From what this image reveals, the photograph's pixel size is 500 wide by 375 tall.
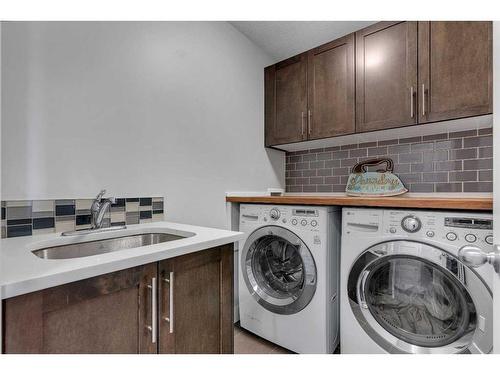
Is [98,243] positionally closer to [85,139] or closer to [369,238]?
[85,139]

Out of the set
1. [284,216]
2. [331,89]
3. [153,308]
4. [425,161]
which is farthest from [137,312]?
[425,161]

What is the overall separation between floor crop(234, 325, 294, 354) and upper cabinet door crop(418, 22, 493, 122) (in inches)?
68.8

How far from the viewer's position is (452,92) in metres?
1.45

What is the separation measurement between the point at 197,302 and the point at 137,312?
0.24 metres

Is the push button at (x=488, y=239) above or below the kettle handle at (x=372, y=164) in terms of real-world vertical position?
below

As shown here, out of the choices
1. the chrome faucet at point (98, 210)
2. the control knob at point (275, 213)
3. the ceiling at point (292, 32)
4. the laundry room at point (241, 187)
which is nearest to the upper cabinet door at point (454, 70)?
the laundry room at point (241, 187)

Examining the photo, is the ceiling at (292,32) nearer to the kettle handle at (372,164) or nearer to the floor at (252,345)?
the kettle handle at (372,164)

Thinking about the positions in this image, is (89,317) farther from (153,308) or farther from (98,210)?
(98,210)

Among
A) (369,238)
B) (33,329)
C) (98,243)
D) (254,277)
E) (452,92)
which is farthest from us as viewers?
(254,277)

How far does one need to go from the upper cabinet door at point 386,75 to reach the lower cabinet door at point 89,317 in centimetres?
168

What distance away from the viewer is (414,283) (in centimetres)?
120

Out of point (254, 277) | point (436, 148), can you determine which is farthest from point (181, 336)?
point (436, 148)

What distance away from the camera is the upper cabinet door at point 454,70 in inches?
53.1
